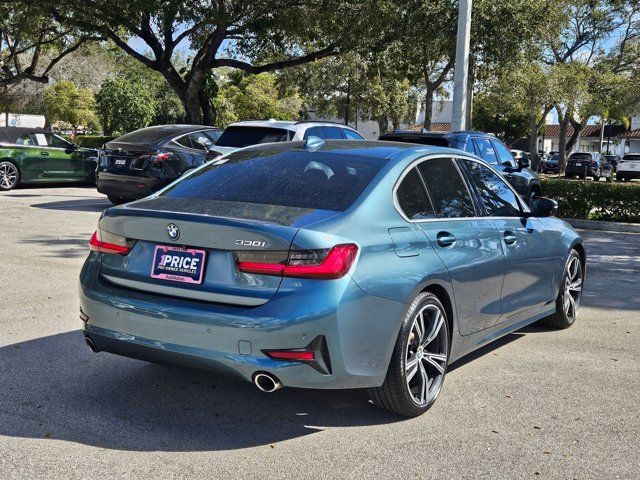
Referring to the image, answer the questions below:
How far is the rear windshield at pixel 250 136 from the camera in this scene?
1255 cm

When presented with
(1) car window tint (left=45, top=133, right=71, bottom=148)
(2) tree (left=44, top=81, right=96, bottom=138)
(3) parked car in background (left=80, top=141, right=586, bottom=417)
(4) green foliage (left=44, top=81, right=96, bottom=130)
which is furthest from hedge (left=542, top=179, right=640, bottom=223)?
(4) green foliage (left=44, top=81, right=96, bottom=130)

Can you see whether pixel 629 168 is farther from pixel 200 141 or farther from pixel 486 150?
pixel 200 141

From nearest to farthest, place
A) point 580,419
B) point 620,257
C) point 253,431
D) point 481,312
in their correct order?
point 253,431
point 580,419
point 481,312
point 620,257

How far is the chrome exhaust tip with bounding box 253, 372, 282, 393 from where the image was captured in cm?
384

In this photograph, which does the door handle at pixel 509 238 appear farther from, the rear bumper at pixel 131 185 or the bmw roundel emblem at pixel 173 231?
the rear bumper at pixel 131 185

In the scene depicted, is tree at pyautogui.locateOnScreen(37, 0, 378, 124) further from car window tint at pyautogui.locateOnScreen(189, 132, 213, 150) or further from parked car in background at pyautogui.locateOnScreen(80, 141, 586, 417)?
parked car in background at pyautogui.locateOnScreen(80, 141, 586, 417)

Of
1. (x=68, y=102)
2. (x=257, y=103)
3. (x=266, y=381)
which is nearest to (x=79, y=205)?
(x=266, y=381)

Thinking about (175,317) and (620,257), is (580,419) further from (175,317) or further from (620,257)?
(620,257)

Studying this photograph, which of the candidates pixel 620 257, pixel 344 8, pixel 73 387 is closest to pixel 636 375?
pixel 73 387

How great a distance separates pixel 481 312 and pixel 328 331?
167cm

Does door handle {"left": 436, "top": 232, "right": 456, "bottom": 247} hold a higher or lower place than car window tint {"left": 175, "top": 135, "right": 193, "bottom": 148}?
lower

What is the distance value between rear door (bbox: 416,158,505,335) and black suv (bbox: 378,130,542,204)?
5848 mm

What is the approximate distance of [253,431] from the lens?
414 cm

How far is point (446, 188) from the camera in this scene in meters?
5.07
